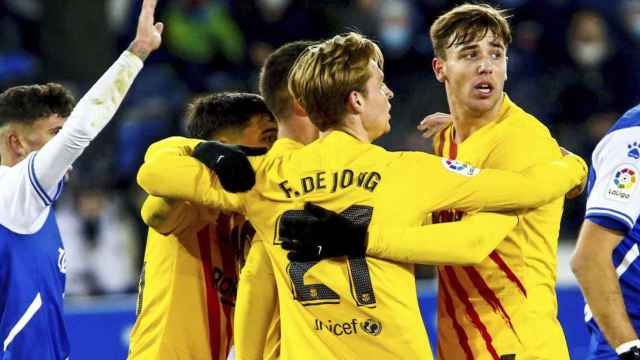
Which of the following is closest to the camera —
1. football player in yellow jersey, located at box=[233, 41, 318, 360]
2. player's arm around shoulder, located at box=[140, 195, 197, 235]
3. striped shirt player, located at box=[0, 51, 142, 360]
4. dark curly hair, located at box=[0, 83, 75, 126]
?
football player in yellow jersey, located at box=[233, 41, 318, 360]

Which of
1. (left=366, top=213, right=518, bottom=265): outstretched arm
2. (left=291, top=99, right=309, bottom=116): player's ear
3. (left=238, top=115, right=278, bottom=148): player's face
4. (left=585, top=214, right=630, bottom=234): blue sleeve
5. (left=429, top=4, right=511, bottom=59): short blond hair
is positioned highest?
(left=429, top=4, right=511, bottom=59): short blond hair

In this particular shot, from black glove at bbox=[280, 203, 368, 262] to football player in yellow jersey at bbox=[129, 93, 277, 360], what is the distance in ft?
2.04

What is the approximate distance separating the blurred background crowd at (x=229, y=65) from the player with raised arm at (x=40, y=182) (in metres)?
5.43

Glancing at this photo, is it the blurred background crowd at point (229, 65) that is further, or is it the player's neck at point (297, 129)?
the blurred background crowd at point (229, 65)

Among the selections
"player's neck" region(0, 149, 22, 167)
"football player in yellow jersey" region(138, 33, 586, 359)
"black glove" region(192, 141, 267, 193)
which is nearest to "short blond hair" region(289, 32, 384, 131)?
"football player in yellow jersey" region(138, 33, 586, 359)

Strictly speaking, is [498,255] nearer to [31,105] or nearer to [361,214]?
[361,214]

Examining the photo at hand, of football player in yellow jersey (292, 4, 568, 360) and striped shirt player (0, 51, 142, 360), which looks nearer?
football player in yellow jersey (292, 4, 568, 360)

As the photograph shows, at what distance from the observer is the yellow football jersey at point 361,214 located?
150 inches

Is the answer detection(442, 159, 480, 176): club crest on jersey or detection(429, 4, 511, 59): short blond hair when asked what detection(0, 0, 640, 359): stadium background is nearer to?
detection(429, 4, 511, 59): short blond hair

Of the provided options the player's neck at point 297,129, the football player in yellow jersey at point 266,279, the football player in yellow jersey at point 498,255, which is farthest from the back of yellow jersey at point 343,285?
the football player in yellow jersey at point 498,255

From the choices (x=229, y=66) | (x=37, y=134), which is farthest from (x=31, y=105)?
(x=229, y=66)

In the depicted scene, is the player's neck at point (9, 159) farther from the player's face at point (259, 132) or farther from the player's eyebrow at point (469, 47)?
the player's eyebrow at point (469, 47)

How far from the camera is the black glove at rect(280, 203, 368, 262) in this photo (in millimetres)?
3770

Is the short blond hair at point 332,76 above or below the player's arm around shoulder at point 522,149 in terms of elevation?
above
